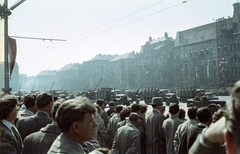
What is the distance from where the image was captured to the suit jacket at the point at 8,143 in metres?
3.53

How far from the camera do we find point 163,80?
86000 mm

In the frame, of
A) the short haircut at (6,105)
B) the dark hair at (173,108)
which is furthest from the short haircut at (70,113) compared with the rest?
the dark hair at (173,108)

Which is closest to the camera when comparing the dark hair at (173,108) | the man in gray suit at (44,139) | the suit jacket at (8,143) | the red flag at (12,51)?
the man in gray suit at (44,139)

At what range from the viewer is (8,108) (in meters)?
3.92

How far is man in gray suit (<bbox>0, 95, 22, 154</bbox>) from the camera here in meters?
3.56

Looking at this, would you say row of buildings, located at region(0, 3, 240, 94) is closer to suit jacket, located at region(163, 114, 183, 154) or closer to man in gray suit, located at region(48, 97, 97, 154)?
suit jacket, located at region(163, 114, 183, 154)

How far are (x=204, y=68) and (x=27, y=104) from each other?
7206 centimetres

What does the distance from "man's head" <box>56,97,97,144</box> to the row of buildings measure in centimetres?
4244

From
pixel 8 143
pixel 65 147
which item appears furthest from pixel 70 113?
pixel 8 143

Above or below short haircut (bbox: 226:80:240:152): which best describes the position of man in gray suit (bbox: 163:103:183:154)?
below

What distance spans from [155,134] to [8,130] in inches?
167

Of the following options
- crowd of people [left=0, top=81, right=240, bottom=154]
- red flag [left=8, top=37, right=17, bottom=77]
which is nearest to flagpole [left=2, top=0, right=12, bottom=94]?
red flag [left=8, top=37, right=17, bottom=77]

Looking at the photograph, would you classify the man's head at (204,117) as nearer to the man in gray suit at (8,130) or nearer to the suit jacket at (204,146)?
the man in gray suit at (8,130)

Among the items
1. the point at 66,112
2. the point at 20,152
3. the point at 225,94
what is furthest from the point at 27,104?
the point at 225,94
